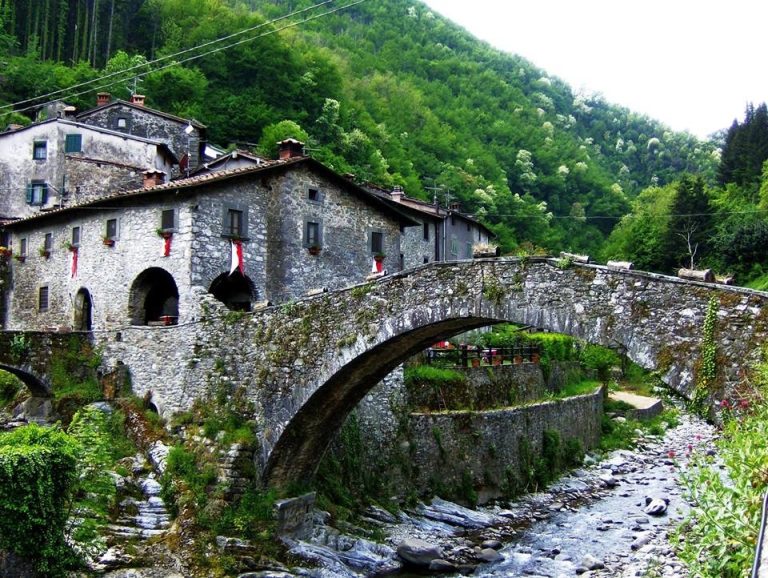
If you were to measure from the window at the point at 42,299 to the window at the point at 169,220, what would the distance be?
783 centimetres

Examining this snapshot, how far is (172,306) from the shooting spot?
27.5 metres

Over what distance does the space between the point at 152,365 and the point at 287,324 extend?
5010 mm

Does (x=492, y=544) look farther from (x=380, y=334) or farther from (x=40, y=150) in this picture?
(x=40, y=150)

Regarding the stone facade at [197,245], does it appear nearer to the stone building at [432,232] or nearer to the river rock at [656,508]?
the river rock at [656,508]

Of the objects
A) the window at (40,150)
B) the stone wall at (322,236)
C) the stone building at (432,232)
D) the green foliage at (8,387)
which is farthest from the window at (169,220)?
the stone building at (432,232)

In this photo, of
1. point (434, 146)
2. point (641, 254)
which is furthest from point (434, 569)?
point (434, 146)

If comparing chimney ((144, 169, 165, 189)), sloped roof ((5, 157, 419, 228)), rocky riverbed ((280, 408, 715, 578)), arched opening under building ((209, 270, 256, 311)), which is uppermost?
chimney ((144, 169, 165, 189))

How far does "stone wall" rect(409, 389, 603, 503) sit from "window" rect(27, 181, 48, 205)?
21416mm

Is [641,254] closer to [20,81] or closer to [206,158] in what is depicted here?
[206,158]

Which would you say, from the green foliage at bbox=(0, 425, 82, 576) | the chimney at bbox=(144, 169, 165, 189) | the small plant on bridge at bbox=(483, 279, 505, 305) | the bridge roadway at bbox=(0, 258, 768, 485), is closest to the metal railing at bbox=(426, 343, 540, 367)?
the bridge roadway at bbox=(0, 258, 768, 485)

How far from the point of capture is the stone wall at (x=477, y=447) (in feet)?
80.6

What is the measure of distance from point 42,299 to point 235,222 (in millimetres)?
9385

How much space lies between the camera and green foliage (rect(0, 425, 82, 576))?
14.2m

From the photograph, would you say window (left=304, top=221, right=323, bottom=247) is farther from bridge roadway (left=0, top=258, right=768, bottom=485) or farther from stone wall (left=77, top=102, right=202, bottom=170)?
stone wall (left=77, top=102, right=202, bottom=170)
